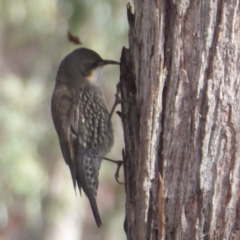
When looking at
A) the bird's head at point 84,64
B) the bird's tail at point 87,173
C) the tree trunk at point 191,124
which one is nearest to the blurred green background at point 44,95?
the bird's head at point 84,64

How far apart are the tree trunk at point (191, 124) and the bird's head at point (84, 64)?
5.33 ft

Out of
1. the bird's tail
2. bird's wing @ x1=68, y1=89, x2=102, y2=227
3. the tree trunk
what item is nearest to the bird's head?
bird's wing @ x1=68, y1=89, x2=102, y2=227

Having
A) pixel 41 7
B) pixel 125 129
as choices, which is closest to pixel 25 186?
pixel 41 7

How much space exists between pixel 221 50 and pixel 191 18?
17cm

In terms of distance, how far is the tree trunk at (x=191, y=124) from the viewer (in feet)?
9.61

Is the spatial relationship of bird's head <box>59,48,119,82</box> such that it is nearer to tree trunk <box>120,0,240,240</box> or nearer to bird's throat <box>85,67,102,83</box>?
bird's throat <box>85,67,102,83</box>

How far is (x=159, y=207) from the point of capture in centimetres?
303

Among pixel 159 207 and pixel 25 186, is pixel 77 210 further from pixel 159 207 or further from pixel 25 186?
pixel 159 207

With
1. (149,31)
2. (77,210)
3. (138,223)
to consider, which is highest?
(149,31)

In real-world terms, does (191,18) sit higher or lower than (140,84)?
higher

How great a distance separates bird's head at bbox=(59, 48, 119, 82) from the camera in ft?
15.5

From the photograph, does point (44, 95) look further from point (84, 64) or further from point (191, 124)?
point (191, 124)

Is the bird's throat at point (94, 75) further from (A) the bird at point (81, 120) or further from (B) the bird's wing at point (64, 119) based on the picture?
(B) the bird's wing at point (64, 119)

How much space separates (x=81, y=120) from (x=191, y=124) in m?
2.01
